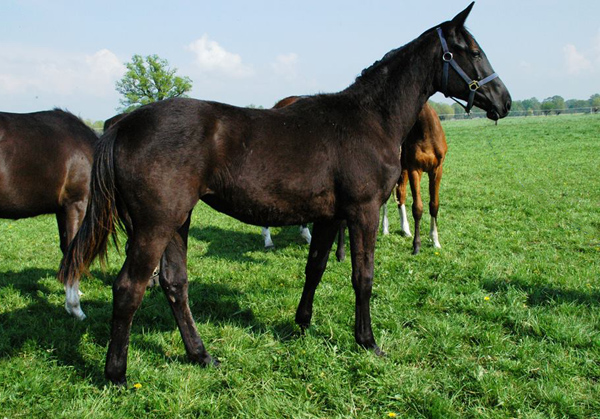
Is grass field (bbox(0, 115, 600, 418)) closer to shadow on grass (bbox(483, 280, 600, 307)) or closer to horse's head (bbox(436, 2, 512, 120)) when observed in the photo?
shadow on grass (bbox(483, 280, 600, 307))

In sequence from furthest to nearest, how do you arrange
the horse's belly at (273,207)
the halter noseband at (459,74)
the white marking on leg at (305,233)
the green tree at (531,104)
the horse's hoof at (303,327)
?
the green tree at (531,104), the white marking on leg at (305,233), the horse's hoof at (303,327), the halter noseband at (459,74), the horse's belly at (273,207)

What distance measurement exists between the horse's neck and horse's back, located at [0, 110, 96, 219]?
3.17m

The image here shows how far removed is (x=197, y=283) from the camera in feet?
17.2

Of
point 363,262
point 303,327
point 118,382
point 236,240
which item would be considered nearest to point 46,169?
point 118,382

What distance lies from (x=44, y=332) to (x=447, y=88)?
13.8 ft

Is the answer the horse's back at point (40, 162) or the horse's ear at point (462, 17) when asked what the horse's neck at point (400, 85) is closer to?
the horse's ear at point (462, 17)

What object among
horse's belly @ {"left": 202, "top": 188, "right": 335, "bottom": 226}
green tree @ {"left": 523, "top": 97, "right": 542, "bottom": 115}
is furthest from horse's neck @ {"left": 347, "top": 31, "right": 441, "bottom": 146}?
green tree @ {"left": 523, "top": 97, "right": 542, "bottom": 115}

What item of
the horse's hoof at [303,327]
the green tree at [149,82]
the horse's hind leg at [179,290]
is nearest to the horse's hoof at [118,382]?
the horse's hind leg at [179,290]

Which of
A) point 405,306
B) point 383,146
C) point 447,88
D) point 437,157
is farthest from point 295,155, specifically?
point 437,157

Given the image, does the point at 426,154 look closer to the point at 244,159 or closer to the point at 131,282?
the point at 244,159

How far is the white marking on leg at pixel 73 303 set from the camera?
4289 mm

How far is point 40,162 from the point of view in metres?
4.48

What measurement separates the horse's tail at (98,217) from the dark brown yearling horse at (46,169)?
3.86ft

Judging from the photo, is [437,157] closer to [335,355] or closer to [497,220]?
[497,220]
